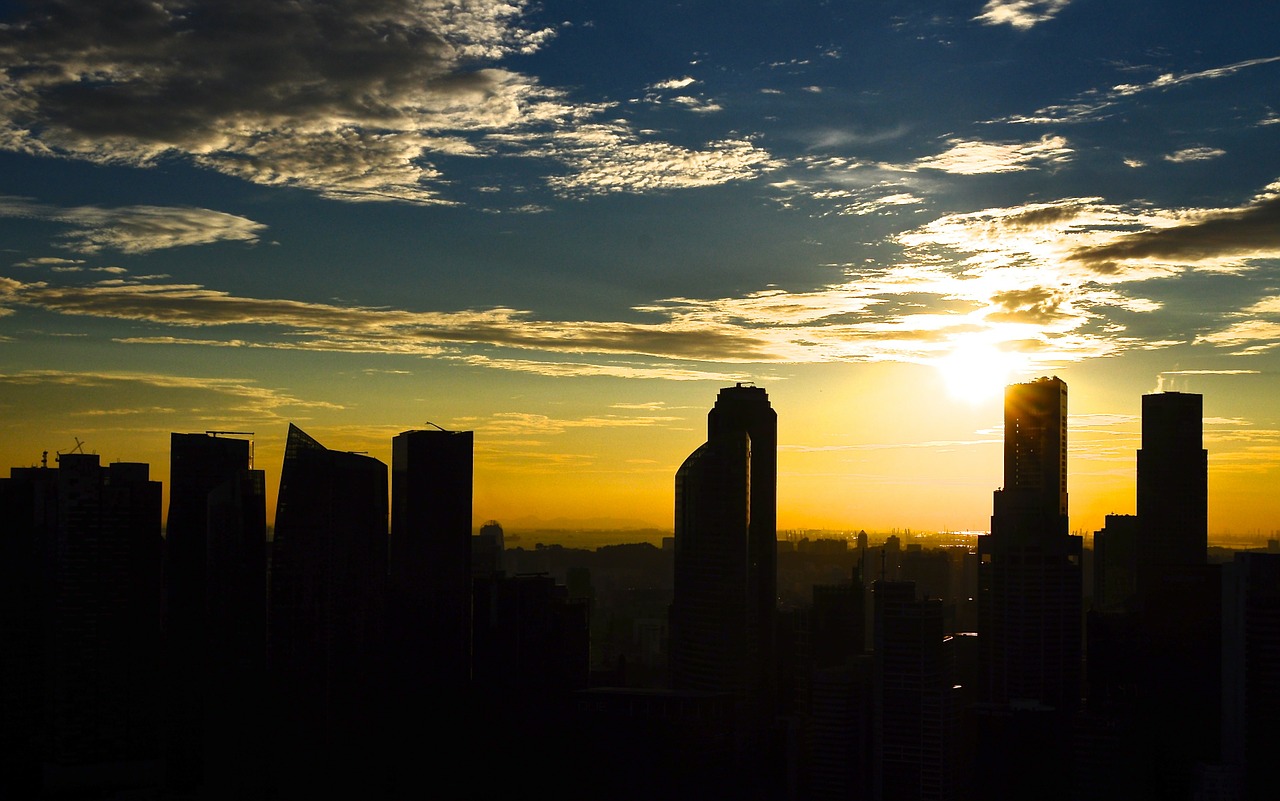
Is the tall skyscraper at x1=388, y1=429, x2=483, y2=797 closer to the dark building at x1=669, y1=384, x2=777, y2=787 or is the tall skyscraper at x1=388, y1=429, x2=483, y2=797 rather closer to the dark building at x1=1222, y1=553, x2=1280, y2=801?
the dark building at x1=669, y1=384, x2=777, y2=787

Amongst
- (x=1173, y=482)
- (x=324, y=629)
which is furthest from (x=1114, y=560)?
(x=324, y=629)

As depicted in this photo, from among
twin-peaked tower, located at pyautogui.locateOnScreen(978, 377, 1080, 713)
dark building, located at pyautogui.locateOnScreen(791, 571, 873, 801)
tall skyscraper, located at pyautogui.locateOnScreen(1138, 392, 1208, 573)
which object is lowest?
dark building, located at pyautogui.locateOnScreen(791, 571, 873, 801)

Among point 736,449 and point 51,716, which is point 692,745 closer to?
point 736,449

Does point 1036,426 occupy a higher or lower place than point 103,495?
higher

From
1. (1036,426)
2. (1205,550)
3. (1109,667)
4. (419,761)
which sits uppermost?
(1036,426)

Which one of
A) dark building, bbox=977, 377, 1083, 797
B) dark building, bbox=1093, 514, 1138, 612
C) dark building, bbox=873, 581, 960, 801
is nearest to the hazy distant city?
dark building, bbox=873, 581, 960, 801

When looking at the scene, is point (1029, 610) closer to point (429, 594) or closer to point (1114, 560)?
point (1114, 560)

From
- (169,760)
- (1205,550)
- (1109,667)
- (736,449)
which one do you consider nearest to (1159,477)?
(1205,550)
